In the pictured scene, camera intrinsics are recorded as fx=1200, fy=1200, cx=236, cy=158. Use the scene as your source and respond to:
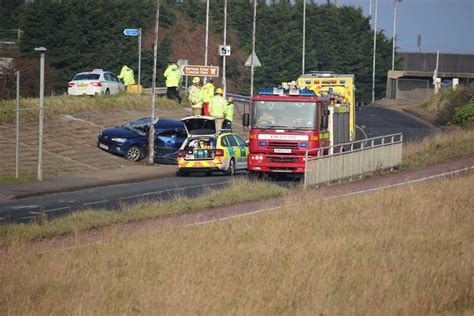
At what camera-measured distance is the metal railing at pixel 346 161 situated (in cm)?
3225

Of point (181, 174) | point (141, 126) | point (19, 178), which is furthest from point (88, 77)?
point (19, 178)

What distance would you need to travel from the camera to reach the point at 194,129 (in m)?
43.7

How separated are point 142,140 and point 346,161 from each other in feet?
36.5

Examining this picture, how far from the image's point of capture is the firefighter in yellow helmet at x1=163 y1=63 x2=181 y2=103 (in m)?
53.2

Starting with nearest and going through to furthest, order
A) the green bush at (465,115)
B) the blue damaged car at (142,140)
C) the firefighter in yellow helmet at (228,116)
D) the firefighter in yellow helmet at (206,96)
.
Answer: the blue damaged car at (142,140) < the firefighter in yellow helmet at (228,116) < the firefighter in yellow helmet at (206,96) < the green bush at (465,115)

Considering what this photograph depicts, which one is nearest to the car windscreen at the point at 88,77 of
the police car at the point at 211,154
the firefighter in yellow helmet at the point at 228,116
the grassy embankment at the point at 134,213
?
the firefighter in yellow helmet at the point at 228,116

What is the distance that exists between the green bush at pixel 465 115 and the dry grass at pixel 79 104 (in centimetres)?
1462

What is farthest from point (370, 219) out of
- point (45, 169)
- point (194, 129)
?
point (194, 129)

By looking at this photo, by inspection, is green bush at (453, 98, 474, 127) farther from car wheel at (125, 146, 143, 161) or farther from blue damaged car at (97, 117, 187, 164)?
car wheel at (125, 146, 143, 161)

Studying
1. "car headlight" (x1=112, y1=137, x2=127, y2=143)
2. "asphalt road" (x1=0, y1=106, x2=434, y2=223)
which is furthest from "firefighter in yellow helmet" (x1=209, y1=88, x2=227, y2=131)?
"asphalt road" (x1=0, y1=106, x2=434, y2=223)

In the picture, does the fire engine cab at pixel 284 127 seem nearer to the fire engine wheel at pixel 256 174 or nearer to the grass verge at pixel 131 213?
the fire engine wheel at pixel 256 174

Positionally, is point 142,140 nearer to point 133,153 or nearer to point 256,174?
point 133,153

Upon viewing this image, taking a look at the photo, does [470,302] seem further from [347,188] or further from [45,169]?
[45,169]

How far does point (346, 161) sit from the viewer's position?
114 feet
